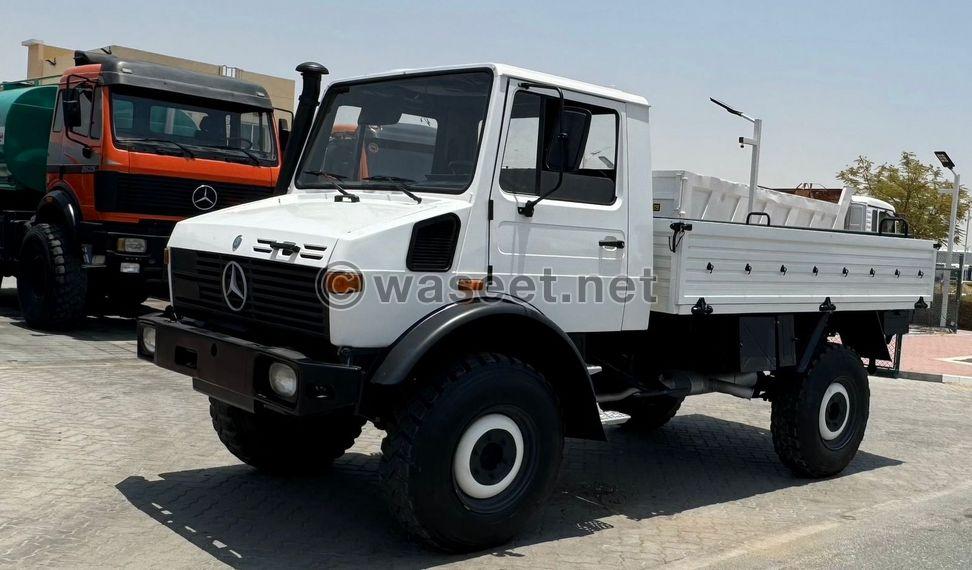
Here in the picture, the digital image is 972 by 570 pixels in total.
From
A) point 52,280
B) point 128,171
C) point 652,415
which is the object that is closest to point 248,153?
point 128,171

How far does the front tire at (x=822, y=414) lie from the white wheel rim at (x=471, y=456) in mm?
2657

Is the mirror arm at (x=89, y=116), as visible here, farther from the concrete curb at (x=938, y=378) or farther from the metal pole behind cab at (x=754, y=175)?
the concrete curb at (x=938, y=378)

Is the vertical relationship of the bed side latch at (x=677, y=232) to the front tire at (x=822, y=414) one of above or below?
above

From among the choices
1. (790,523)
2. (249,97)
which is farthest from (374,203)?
(249,97)

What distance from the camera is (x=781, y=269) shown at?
20.9ft

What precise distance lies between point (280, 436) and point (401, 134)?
6.57 ft

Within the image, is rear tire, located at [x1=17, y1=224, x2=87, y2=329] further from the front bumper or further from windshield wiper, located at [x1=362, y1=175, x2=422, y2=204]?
windshield wiper, located at [x1=362, y1=175, x2=422, y2=204]

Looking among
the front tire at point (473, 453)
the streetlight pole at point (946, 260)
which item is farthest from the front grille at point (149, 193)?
the streetlight pole at point (946, 260)

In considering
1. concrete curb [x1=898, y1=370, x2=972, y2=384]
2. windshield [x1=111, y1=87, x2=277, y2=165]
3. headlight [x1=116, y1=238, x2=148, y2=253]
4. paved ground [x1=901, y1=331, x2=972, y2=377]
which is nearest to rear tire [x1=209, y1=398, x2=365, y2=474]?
headlight [x1=116, y1=238, x2=148, y2=253]

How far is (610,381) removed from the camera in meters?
5.94

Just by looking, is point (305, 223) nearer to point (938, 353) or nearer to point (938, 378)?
point (938, 378)

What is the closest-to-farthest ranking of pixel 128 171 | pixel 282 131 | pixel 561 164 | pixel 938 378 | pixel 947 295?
pixel 561 164
pixel 128 171
pixel 282 131
pixel 938 378
pixel 947 295

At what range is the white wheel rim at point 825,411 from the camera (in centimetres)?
679

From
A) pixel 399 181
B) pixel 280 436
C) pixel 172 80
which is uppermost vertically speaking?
pixel 172 80
